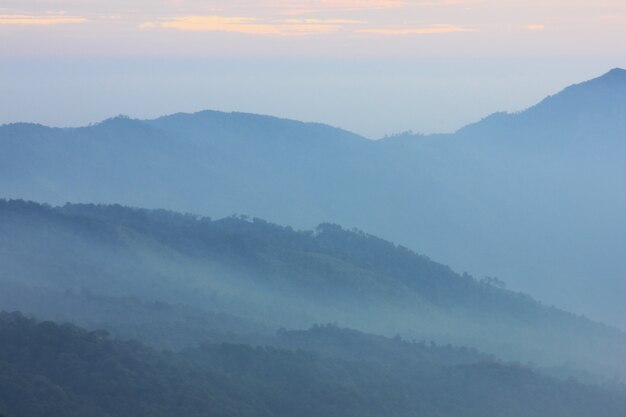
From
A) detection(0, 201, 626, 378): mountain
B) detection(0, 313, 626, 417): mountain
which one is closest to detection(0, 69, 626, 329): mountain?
detection(0, 201, 626, 378): mountain

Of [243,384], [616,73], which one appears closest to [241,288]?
[243,384]

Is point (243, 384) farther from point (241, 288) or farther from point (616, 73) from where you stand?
point (616, 73)

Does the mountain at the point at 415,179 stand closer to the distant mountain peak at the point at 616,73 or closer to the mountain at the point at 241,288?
the distant mountain peak at the point at 616,73

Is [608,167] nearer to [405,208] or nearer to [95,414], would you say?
[405,208]

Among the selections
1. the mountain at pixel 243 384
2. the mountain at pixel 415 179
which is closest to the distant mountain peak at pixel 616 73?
the mountain at pixel 415 179

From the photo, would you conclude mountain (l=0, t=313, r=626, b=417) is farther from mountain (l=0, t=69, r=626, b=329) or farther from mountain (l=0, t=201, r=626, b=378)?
mountain (l=0, t=69, r=626, b=329)

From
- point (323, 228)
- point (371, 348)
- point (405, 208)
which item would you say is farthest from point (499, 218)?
point (371, 348)
